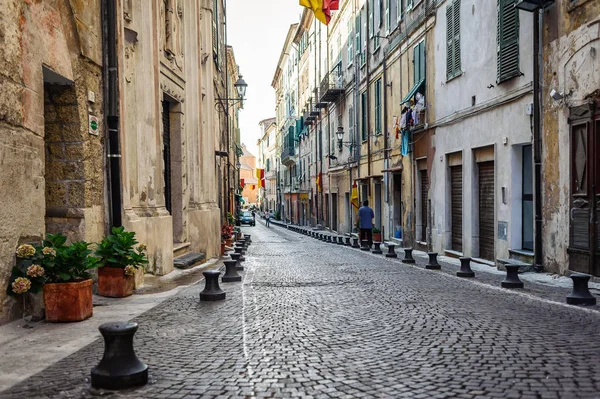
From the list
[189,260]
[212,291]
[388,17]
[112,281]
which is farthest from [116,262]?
[388,17]

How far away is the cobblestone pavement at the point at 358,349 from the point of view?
396 cm

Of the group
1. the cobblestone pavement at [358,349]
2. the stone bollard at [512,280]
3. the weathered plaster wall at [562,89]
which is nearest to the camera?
the cobblestone pavement at [358,349]

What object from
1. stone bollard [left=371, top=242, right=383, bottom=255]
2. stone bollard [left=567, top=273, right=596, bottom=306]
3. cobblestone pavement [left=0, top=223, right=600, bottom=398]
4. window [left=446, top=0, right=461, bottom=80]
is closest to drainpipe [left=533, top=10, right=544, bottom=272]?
cobblestone pavement [left=0, top=223, right=600, bottom=398]

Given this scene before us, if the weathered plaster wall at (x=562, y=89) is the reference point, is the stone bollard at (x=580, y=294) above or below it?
below

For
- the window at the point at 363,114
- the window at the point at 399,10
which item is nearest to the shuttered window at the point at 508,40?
the window at the point at 399,10

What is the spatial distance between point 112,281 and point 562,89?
26.3 feet

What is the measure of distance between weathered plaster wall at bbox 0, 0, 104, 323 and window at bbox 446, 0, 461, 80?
32.1ft

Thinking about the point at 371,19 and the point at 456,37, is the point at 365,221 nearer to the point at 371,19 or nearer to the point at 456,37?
the point at 456,37

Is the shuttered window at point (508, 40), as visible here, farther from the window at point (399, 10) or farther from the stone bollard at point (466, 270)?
the window at point (399, 10)

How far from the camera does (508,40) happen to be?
12.5m

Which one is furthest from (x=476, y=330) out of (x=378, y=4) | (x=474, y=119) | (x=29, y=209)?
(x=378, y=4)

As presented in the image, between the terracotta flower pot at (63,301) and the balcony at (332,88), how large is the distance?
2674 centimetres

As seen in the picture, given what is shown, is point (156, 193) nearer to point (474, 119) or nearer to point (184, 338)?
point (184, 338)

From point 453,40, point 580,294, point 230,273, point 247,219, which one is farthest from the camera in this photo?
point 247,219
